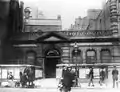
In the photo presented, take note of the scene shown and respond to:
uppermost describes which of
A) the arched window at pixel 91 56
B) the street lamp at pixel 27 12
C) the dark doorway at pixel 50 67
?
the street lamp at pixel 27 12

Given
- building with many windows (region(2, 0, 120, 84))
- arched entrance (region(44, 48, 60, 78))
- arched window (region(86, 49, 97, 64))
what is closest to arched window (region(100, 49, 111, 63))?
building with many windows (region(2, 0, 120, 84))

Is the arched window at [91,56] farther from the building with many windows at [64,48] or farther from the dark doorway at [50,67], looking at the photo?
the dark doorway at [50,67]

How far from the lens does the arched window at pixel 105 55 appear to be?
33500mm

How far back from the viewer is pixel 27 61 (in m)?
34.4

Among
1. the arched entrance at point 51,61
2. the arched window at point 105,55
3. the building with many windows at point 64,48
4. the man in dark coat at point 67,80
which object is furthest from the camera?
the arched entrance at point 51,61

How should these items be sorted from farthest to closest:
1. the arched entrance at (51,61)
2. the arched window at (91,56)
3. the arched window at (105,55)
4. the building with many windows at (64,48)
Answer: the arched entrance at (51,61), the arched window at (91,56), the arched window at (105,55), the building with many windows at (64,48)

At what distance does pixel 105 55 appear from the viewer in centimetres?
3375

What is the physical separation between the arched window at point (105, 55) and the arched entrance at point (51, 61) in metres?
5.95

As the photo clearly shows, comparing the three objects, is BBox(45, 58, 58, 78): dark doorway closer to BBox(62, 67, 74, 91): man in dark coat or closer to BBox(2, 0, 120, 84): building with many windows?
BBox(2, 0, 120, 84): building with many windows

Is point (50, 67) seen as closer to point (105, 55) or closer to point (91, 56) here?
point (91, 56)

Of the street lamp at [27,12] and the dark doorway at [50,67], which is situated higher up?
the street lamp at [27,12]

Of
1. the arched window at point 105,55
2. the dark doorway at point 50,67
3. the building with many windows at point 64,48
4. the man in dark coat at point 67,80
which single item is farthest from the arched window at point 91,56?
the man in dark coat at point 67,80

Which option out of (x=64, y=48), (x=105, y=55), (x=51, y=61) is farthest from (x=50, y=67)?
(x=105, y=55)

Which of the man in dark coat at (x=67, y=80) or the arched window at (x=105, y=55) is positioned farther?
the arched window at (x=105, y=55)
